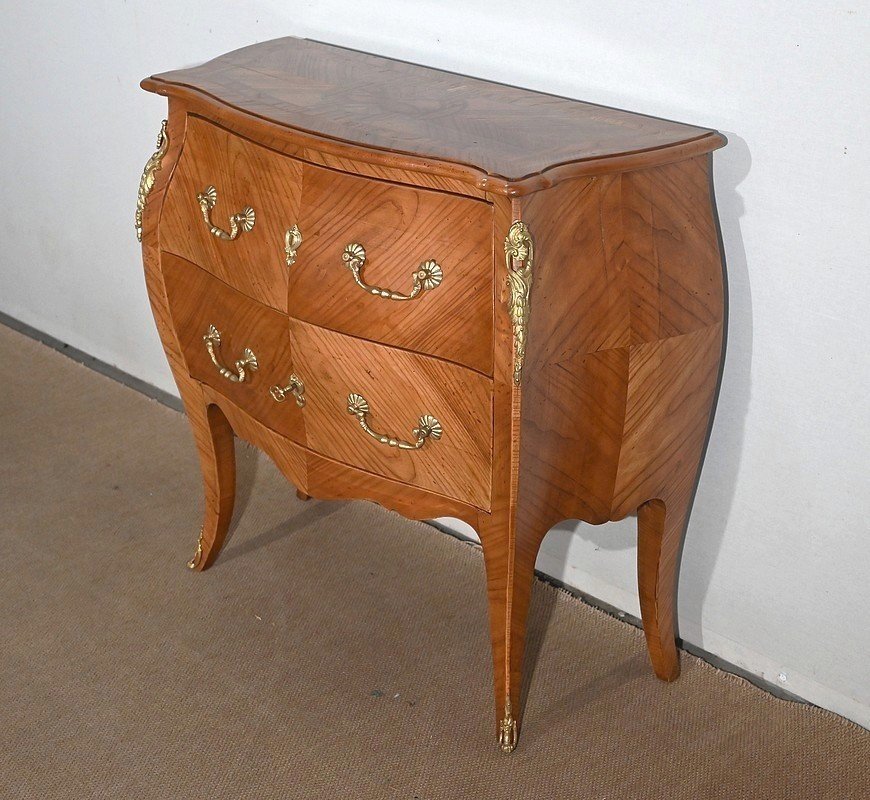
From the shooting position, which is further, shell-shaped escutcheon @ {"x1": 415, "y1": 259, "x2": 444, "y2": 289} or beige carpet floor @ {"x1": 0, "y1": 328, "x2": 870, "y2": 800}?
beige carpet floor @ {"x1": 0, "y1": 328, "x2": 870, "y2": 800}

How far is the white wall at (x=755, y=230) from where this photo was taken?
4.17 ft

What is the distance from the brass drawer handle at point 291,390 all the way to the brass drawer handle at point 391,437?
3.3 inches

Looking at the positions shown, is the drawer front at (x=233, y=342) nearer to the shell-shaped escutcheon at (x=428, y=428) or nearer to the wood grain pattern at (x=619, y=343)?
the shell-shaped escutcheon at (x=428, y=428)

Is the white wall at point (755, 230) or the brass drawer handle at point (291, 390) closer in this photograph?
the white wall at point (755, 230)

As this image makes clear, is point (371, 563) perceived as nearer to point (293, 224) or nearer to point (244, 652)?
point (244, 652)

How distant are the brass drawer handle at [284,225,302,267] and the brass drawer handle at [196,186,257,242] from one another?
7 cm

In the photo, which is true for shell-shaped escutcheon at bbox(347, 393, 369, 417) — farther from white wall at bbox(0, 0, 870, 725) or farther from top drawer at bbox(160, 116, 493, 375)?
white wall at bbox(0, 0, 870, 725)

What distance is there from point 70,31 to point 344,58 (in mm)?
899

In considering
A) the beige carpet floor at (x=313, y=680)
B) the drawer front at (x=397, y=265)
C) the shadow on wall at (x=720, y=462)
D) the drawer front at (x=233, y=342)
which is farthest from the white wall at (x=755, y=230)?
the drawer front at (x=233, y=342)

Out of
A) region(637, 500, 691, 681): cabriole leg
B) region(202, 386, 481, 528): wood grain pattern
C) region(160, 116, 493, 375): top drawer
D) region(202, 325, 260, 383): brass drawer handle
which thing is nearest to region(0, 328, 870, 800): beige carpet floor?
region(637, 500, 691, 681): cabriole leg

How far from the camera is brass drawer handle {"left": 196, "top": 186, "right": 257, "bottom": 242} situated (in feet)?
4.39

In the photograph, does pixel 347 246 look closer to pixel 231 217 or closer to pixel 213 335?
pixel 231 217

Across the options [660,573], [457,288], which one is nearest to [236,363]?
[457,288]

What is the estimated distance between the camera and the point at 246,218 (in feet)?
4.40
